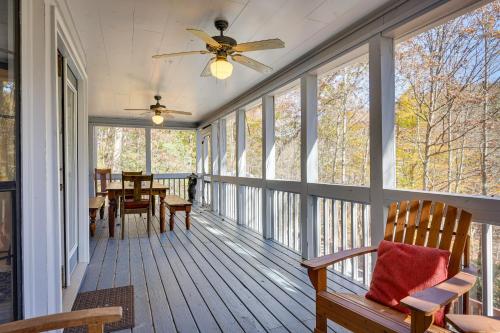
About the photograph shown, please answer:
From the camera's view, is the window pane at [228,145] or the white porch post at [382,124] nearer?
the white porch post at [382,124]

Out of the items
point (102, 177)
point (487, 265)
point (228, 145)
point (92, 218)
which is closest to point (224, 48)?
point (487, 265)

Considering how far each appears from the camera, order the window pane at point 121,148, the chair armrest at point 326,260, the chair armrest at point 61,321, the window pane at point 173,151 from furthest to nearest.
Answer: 1. the window pane at point 173,151
2. the window pane at point 121,148
3. the chair armrest at point 326,260
4. the chair armrest at point 61,321

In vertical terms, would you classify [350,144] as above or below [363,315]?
above

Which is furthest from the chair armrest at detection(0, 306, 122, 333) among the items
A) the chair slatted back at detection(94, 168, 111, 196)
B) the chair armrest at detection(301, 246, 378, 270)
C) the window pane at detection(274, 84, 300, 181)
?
the chair slatted back at detection(94, 168, 111, 196)

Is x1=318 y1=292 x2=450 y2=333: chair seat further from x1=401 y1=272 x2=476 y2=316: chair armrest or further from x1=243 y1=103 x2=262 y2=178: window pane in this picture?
x1=243 y1=103 x2=262 y2=178: window pane

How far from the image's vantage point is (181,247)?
3.92m

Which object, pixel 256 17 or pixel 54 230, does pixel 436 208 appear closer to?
pixel 256 17

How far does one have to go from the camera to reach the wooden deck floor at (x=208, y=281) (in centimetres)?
208

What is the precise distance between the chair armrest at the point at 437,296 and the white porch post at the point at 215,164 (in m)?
5.63

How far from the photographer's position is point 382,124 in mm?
2387

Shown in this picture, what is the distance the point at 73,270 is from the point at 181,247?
133 centimetres

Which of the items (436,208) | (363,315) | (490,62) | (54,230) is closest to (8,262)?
(54,230)

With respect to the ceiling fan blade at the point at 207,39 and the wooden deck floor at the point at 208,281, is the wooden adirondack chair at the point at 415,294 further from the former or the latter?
the ceiling fan blade at the point at 207,39

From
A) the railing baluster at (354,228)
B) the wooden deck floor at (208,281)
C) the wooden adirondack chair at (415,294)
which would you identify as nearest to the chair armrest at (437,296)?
the wooden adirondack chair at (415,294)
